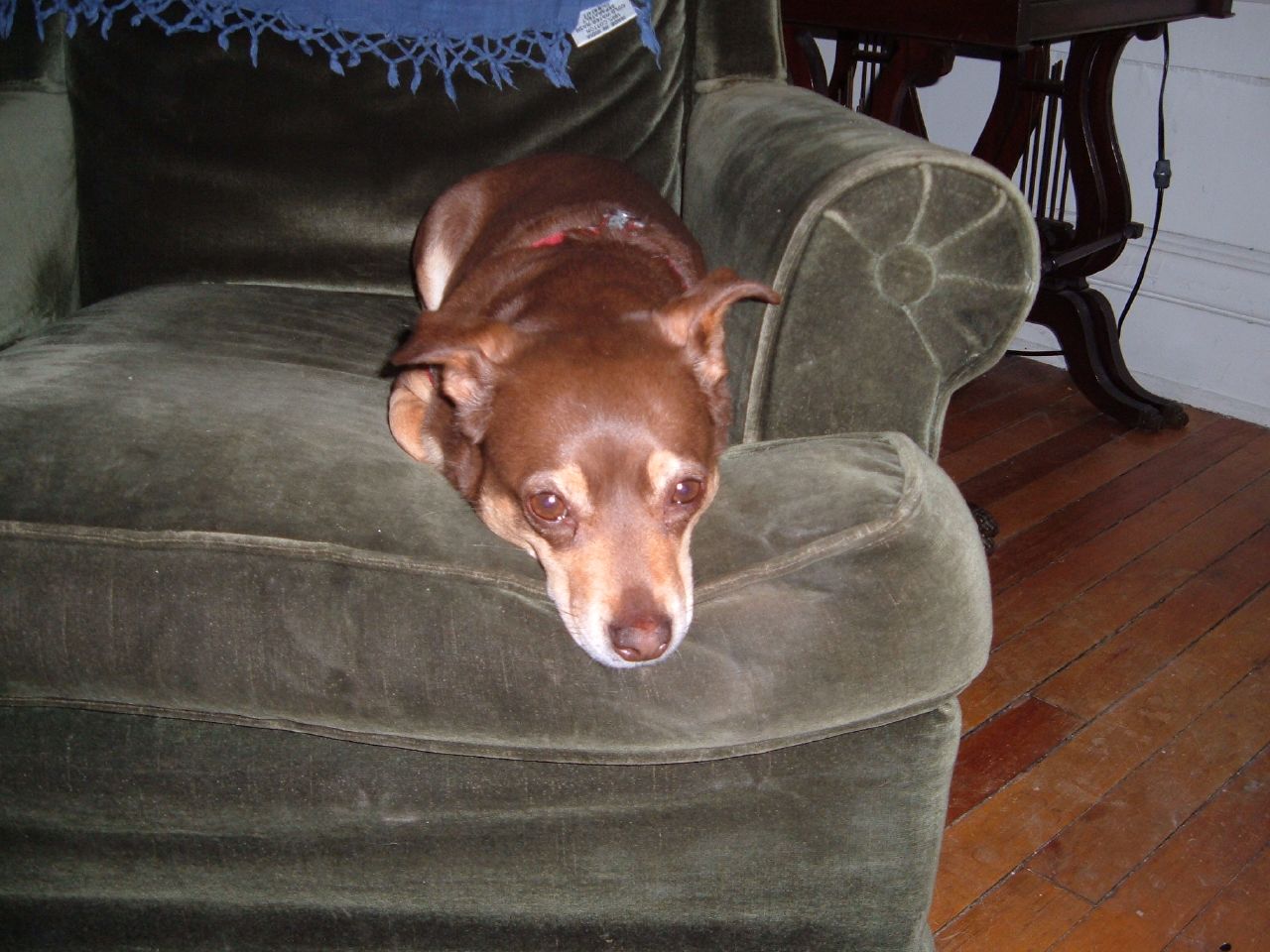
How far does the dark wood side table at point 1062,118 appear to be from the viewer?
335cm

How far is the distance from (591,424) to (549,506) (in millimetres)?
136

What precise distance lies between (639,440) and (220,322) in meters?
1.08

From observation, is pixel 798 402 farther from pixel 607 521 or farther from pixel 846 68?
pixel 846 68

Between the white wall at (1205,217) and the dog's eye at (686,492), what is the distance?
120 inches

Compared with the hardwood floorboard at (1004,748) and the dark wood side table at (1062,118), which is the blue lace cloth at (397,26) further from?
the hardwood floorboard at (1004,748)

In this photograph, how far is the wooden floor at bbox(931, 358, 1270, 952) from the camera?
2.12 m

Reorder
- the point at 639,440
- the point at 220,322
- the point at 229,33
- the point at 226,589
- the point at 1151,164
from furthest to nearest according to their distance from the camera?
the point at 1151,164 → the point at 229,33 → the point at 220,322 → the point at 639,440 → the point at 226,589

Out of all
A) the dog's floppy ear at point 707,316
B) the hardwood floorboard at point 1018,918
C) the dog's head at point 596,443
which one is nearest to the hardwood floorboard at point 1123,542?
the hardwood floorboard at point 1018,918

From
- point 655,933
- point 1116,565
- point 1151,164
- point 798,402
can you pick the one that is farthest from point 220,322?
point 1151,164

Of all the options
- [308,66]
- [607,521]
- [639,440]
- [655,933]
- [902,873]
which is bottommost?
[655,933]

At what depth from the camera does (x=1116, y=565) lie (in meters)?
3.18

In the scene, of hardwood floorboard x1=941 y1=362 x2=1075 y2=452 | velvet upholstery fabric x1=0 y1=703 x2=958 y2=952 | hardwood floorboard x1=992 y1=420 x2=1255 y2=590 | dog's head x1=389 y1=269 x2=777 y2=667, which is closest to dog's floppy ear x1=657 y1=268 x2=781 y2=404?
dog's head x1=389 y1=269 x2=777 y2=667

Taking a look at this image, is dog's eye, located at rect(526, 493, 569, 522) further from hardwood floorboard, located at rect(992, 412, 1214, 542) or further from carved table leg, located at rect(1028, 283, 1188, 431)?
carved table leg, located at rect(1028, 283, 1188, 431)

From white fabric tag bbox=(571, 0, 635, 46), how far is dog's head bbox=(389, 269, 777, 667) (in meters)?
1.13
